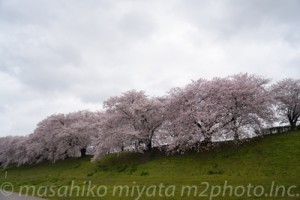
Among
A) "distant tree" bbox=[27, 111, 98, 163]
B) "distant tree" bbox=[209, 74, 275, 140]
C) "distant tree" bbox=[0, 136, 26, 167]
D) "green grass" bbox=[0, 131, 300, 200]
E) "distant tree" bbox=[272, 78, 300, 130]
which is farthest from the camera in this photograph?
"distant tree" bbox=[0, 136, 26, 167]

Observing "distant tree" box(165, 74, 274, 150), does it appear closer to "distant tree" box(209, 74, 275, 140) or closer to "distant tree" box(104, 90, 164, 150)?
"distant tree" box(209, 74, 275, 140)

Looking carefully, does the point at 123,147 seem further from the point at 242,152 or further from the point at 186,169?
the point at 242,152

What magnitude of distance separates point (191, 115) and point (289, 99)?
20.2m

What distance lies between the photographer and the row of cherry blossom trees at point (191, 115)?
40250mm

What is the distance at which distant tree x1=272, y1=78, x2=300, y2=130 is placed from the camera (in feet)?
172

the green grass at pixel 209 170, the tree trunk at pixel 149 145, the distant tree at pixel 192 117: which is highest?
the distant tree at pixel 192 117

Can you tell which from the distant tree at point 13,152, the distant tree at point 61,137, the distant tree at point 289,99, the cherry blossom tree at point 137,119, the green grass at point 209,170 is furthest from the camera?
the distant tree at point 13,152

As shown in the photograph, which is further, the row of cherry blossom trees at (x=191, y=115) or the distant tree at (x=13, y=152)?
the distant tree at (x=13, y=152)

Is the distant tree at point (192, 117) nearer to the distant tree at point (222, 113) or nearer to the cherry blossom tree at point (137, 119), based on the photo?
the distant tree at point (222, 113)

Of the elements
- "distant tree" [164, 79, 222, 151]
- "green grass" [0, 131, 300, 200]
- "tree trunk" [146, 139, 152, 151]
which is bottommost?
"green grass" [0, 131, 300, 200]

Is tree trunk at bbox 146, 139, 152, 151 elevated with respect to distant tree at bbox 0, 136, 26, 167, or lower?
lower

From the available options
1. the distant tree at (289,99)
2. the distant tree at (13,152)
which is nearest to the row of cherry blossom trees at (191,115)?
the distant tree at (289,99)

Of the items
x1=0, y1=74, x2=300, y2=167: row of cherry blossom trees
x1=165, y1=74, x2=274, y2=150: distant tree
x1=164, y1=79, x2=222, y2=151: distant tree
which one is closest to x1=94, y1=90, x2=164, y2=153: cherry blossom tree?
x1=0, y1=74, x2=300, y2=167: row of cherry blossom trees

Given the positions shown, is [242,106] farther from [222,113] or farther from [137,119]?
[137,119]
